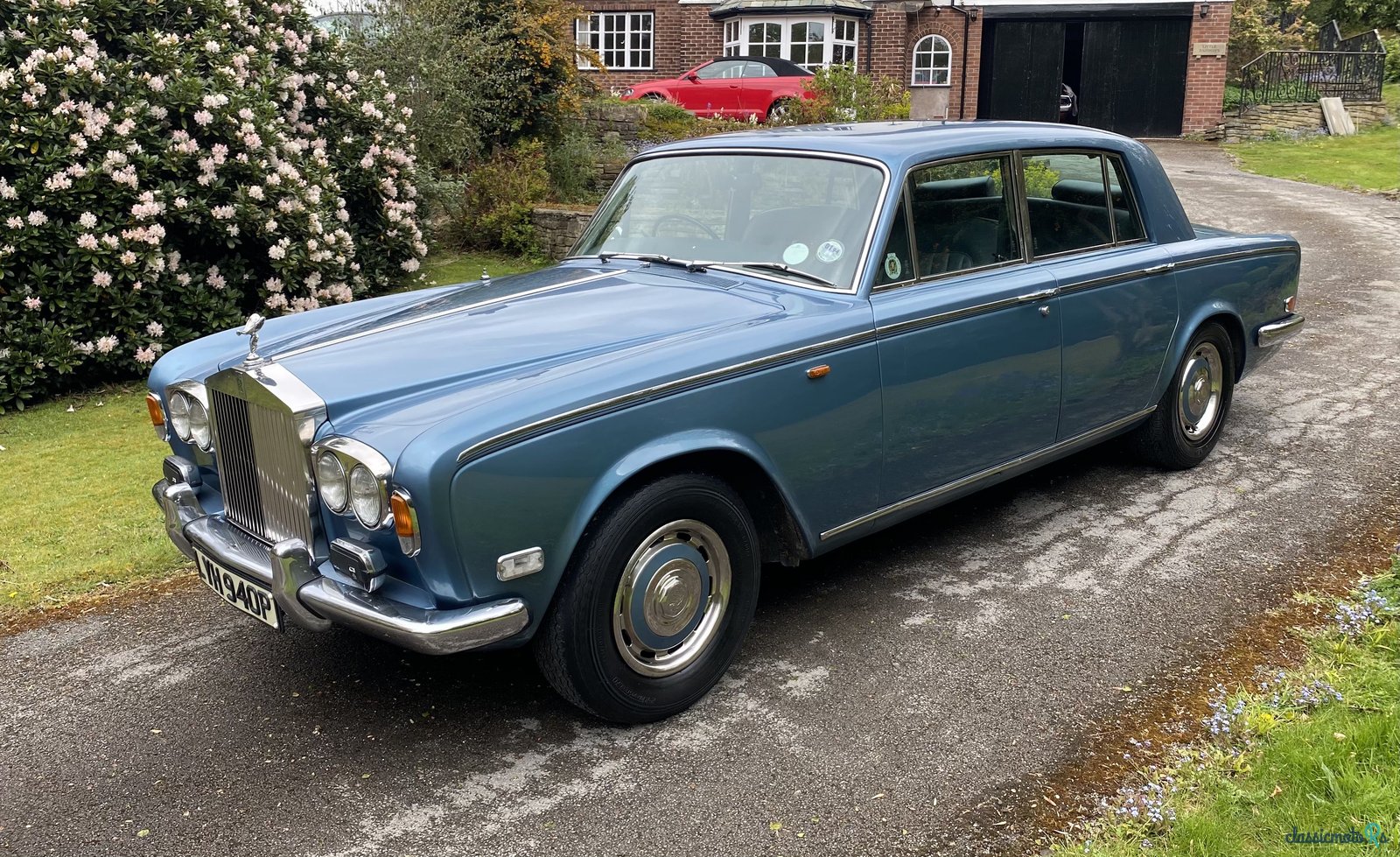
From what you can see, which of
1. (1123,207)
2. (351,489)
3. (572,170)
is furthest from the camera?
(572,170)

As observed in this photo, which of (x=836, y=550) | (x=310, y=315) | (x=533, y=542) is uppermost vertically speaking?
(x=310, y=315)

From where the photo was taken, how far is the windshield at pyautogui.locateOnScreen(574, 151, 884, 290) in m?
4.22

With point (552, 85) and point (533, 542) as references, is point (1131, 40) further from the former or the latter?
point (533, 542)

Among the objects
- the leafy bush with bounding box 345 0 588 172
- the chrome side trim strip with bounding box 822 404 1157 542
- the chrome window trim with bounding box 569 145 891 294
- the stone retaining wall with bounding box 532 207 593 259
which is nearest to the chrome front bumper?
A: the chrome side trim strip with bounding box 822 404 1157 542

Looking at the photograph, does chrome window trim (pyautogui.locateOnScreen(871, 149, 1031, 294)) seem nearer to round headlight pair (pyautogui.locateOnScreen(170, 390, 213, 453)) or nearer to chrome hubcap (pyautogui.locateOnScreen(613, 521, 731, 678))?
chrome hubcap (pyautogui.locateOnScreen(613, 521, 731, 678))

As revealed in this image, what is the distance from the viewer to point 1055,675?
3799mm

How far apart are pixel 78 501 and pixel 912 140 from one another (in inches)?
173

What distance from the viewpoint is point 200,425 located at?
151 inches

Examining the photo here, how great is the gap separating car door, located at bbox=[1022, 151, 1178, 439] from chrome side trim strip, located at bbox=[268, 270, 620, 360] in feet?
6.14

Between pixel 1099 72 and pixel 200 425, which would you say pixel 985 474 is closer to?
pixel 200 425

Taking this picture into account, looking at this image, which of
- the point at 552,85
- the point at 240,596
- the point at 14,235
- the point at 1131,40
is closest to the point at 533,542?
the point at 240,596

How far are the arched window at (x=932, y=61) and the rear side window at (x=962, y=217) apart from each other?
23936mm

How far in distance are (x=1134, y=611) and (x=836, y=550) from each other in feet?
4.09

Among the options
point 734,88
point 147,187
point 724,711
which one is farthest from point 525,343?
point 734,88
